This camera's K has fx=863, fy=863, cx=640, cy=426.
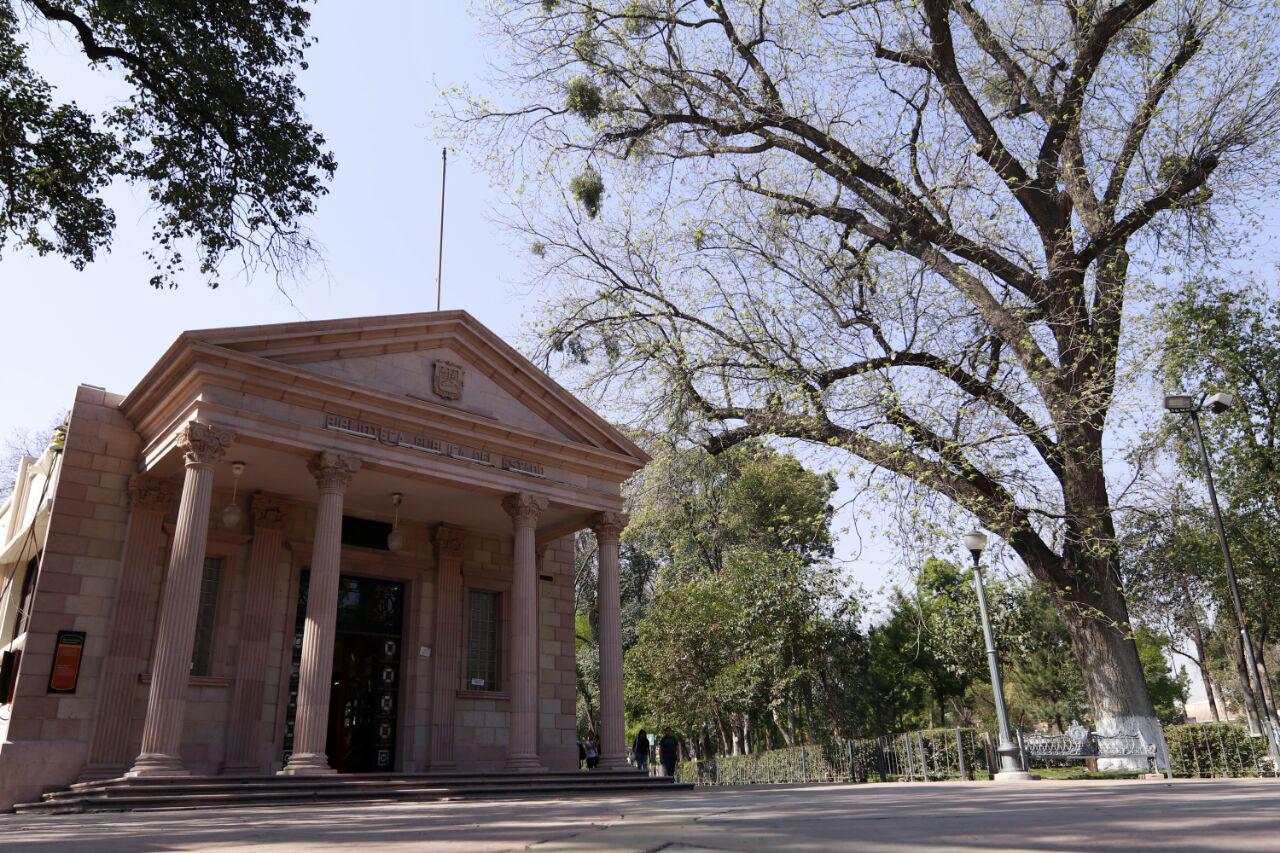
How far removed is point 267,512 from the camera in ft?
54.2

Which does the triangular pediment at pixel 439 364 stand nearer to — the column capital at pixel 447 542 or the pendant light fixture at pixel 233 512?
the pendant light fixture at pixel 233 512

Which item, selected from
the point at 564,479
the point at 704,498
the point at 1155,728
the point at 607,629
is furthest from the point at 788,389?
the point at 1155,728

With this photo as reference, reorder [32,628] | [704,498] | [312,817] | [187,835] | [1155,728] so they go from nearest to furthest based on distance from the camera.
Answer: [187,835] → [312,817] → [32,628] → [1155,728] → [704,498]

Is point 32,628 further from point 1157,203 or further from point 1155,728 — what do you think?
point 1157,203

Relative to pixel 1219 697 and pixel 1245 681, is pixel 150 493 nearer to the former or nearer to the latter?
pixel 1245 681

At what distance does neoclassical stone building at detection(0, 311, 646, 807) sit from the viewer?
533 inches

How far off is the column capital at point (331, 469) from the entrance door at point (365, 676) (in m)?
3.23

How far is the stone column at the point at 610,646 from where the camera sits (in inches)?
678

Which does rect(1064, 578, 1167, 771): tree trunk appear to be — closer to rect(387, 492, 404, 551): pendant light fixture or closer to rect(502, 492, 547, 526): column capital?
rect(502, 492, 547, 526): column capital

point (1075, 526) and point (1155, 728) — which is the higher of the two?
point (1075, 526)

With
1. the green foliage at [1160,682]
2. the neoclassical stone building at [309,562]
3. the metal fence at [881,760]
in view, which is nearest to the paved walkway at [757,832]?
the neoclassical stone building at [309,562]

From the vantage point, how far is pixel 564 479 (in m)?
18.1

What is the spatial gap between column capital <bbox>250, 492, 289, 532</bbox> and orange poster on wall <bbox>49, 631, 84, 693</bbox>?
3.46m

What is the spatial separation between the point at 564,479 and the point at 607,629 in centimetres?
327
